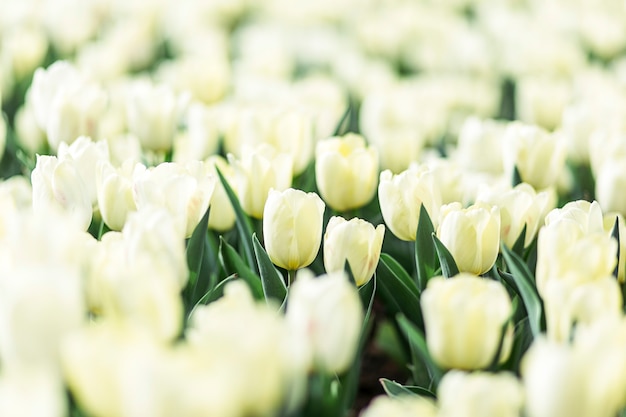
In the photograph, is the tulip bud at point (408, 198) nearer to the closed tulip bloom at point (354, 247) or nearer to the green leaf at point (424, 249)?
the green leaf at point (424, 249)

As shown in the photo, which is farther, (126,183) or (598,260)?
(126,183)

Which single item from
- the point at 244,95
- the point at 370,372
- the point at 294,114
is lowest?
the point at 370,372

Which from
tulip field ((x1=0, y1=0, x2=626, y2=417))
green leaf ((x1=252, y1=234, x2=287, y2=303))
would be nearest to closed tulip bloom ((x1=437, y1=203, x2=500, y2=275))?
tulip field ((x1=0, y1=0, x2=626, y2=417))

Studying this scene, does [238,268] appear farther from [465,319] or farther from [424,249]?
[465,319]

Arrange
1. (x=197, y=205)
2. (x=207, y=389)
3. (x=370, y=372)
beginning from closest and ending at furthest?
(x=207, y=389), (x=197, y=205), (x=370, y=372)

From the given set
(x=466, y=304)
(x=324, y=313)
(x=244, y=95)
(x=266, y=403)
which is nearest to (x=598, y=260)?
(x=466, y=304)

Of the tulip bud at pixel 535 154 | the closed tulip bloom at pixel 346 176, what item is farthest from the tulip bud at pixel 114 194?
the tulip bud at pixel 535 154

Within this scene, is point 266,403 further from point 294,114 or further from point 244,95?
point 244,95
